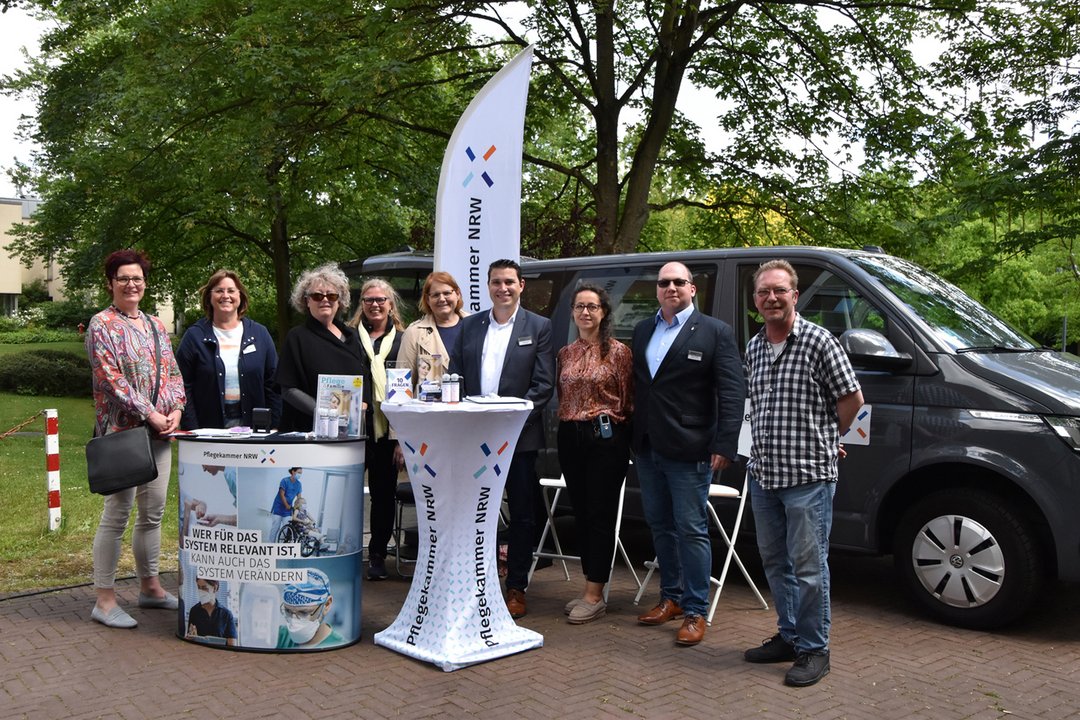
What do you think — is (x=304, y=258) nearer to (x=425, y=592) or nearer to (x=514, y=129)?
(x=514, y=129)

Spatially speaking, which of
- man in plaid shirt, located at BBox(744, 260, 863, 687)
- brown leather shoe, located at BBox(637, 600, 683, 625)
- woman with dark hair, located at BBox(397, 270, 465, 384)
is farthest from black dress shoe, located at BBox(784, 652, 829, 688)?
woman with dark hair, located at BBox(397, 270, 465, 384)

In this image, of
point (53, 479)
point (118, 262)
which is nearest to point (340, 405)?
point (118, 262)

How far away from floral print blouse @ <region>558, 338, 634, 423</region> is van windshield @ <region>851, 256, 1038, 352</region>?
174cm

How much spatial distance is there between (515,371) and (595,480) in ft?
2.42

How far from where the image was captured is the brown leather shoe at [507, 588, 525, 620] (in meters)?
5.85

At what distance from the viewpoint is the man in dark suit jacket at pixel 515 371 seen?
576 centimetres

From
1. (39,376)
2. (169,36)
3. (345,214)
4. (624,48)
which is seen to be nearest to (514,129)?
(624,48)

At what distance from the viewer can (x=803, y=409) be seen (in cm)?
474

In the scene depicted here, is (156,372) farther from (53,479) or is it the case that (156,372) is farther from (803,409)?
(803,409)

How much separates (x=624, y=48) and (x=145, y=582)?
11083 mm

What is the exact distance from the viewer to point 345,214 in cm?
2105

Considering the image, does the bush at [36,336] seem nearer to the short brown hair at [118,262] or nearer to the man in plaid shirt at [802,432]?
the short brown hair at [118,262]

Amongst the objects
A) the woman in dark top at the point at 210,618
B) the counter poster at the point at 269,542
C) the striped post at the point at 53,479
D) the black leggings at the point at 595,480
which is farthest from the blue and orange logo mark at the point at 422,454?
the striped post at the point at 53,479

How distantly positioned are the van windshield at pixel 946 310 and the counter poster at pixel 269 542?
11.1ft
